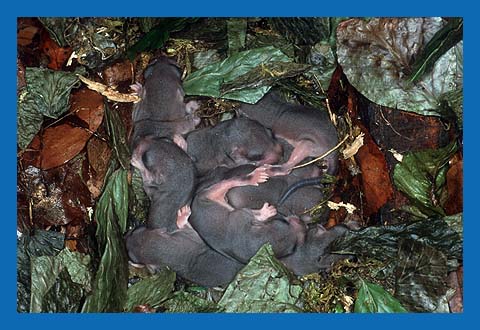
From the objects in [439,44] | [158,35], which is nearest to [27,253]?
[158,35]

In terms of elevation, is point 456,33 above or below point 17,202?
above

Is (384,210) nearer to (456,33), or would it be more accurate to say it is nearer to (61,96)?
(456,33)

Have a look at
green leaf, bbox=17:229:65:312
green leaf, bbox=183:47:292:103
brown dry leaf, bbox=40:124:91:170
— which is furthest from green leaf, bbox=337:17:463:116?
green leaf, bbox=17:229:65:312

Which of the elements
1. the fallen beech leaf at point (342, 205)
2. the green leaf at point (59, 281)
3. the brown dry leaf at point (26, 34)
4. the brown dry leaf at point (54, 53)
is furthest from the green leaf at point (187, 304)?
the brown dry leaf at point (26, 34)

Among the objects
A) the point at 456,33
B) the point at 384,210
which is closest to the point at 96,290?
the point at 384,210

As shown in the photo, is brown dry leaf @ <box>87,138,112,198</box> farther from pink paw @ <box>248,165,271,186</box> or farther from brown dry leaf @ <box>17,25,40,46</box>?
pink paw @ <box>248,165,271,186</box>

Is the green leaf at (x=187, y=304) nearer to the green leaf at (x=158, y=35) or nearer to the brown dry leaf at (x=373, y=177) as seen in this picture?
the brown dry leaf at (x=373, y=177)

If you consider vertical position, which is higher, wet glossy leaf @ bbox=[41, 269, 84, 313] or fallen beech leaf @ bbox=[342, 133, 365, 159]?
fallen beech leaf @ bbox=[342, 133, 365, 159]
